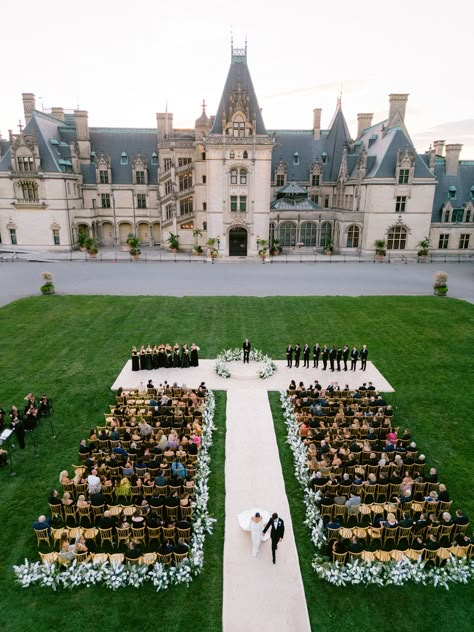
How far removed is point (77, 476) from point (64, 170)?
177ft

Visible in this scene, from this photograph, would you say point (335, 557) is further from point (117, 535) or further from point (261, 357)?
point (261, 357)

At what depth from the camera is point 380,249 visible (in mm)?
56969

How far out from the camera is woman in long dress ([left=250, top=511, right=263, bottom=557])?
12953 mm

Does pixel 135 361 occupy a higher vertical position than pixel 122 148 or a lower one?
lower

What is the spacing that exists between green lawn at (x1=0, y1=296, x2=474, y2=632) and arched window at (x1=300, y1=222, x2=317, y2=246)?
81.3ft

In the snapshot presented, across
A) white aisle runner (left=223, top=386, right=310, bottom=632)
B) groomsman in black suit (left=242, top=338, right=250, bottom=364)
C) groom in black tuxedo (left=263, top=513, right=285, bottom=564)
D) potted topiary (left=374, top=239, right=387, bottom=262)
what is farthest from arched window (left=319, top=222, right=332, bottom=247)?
groom in black tuxedo (left=263, top=513, right=285, bottom=564)

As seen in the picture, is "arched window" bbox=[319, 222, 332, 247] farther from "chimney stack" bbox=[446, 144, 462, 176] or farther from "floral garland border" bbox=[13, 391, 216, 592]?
"floral garland border" bbox=[13, 391, 216, 592]

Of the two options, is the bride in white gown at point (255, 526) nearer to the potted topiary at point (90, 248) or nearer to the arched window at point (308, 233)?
the potted topiary at point (90, 248)

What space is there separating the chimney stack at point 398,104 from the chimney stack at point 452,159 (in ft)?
25.7

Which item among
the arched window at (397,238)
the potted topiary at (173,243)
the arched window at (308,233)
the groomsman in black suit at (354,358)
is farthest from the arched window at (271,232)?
the groomsman in black suit at (354,358)

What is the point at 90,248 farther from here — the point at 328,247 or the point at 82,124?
the point at 328,247

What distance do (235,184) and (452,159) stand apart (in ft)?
95.7

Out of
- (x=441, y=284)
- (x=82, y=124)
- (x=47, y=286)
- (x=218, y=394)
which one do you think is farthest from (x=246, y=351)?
(x=82, y=124)

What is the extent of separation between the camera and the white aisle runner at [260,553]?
37.0 ft
